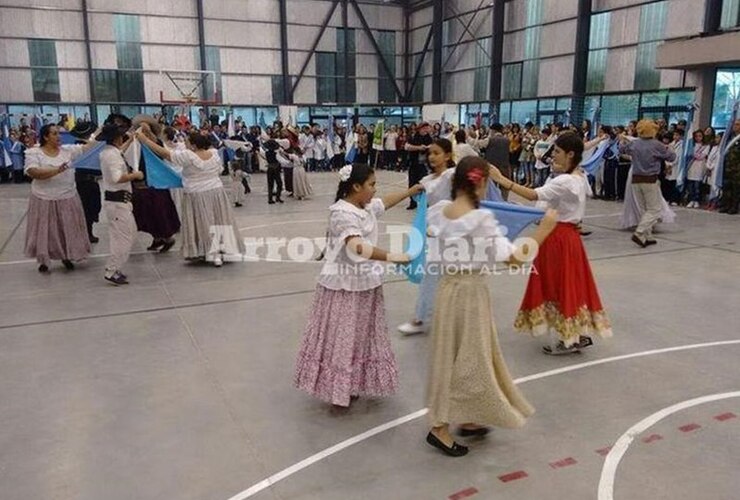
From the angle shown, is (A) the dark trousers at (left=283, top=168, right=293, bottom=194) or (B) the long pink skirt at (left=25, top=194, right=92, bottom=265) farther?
(A) the dark trousers at (left=283, top=168, right=293, bottom=194)

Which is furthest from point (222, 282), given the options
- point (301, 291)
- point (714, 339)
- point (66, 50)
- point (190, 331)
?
point (66, 50)

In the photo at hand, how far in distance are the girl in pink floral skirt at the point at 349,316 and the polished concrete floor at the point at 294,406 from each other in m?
0.19

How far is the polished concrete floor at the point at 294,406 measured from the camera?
8.66ft

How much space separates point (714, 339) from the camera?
4348 mm

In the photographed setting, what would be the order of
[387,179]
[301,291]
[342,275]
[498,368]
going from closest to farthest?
[498,368] < [342,275] < [301,291] < [387,179]

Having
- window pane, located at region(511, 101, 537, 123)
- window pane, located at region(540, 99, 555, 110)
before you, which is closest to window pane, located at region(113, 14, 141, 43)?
window pane, located at region(511, 101, 537, 123)

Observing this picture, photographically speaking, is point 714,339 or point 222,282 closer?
point 714,339

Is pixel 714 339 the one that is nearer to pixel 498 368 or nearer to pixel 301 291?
pixel 498 368

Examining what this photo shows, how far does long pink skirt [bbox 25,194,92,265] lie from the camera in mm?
6199

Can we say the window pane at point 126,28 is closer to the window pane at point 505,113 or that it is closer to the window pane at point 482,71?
the window pane at point 482,71

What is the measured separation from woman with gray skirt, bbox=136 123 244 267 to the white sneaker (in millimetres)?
2906

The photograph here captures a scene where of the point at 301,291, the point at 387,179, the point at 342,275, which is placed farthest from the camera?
the point at 387,179

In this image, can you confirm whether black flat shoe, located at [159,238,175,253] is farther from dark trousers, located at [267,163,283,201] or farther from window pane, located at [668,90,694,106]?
window pane, located at [668,90,694,106]

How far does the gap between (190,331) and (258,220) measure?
5.36 m
